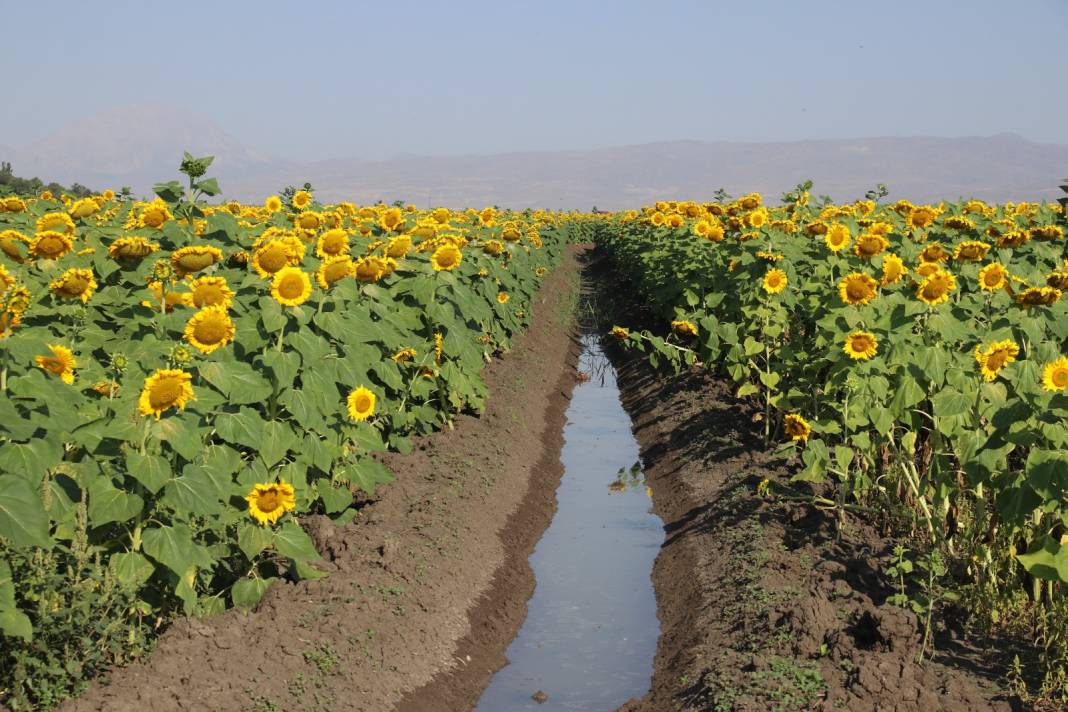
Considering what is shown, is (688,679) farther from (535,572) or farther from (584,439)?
(584,439)

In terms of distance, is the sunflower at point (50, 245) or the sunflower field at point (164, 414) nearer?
the sunflower field at point (164, 414)

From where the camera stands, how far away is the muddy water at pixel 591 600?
7.00m

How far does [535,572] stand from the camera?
8.95 metres

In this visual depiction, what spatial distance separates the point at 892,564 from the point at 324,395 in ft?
11.9

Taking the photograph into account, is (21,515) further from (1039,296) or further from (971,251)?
(971,251)

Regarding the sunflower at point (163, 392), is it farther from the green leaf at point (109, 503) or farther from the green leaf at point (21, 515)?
the green leaf at point (21, 515)

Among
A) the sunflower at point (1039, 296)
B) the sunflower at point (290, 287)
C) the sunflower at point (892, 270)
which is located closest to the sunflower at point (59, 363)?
the sunflower at point (290, 287)

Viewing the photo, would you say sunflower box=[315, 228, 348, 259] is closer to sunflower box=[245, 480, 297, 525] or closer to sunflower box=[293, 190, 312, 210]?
sunflower box=[245, 480, 297, 525]

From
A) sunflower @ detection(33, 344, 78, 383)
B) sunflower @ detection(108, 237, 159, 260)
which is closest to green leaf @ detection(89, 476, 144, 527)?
sunflower @ detection(33, 344, 78, 383)

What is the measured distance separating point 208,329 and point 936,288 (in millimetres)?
4521

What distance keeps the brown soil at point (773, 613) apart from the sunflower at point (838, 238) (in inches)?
74.4

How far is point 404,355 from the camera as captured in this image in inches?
368

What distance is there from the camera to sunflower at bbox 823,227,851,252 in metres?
9.02

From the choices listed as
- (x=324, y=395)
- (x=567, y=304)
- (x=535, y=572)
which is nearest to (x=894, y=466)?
(x=535, y=572)
